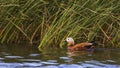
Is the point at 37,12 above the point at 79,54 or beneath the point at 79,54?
above

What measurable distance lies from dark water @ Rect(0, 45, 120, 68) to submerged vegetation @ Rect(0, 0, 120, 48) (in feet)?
1.14

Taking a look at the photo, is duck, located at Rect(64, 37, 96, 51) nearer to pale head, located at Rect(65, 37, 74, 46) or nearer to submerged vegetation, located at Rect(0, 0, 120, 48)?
pale head, located at Rect(65, 37, 74, 46)

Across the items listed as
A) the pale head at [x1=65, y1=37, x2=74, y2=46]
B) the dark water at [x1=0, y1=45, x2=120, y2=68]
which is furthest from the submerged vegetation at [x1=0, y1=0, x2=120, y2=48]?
the dark water at [x1=0, y1=45, x2=120, y2=68]

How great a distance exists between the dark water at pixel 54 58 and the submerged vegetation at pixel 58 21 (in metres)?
0.35

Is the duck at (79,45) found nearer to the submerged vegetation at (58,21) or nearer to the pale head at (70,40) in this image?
the pale head at (70,40)

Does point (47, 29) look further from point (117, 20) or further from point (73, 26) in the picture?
point (117, 20)

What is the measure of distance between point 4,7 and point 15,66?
129 inches

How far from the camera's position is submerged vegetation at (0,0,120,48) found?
13336 mm

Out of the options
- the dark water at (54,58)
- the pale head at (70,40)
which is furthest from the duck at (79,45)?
the dark water at (54,58)

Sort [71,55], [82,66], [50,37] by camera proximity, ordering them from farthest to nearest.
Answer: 1. [50,37]
2. [71,55]
3. [82,66]

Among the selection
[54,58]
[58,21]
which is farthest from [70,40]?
[54,58]

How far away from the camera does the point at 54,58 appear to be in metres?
12.1

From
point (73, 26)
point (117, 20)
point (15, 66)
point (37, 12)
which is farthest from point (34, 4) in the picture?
point (15, 66)

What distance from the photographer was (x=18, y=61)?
1163 cm
